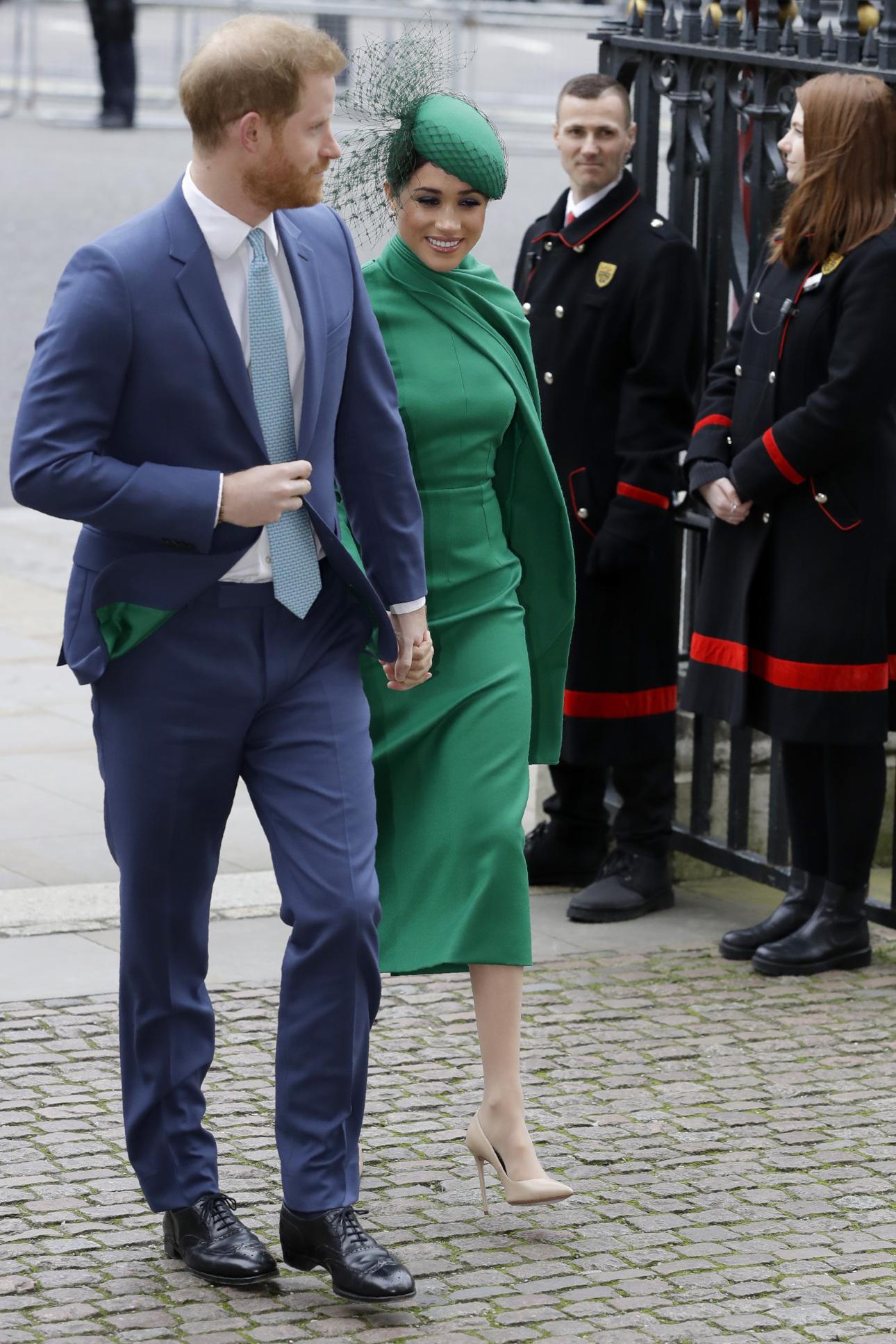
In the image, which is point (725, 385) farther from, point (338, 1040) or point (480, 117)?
point (338, 1040)

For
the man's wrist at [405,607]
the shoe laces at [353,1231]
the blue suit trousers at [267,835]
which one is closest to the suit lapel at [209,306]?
the blue suit trousers at [267,835]

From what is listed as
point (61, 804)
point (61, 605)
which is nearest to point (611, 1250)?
point (61, 804)

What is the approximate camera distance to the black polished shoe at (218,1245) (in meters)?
3.96

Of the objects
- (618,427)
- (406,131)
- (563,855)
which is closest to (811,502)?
(618,427)

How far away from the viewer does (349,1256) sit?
153 inches

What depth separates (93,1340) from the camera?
149 inches

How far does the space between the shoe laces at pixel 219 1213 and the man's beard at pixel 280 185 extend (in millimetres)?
1601

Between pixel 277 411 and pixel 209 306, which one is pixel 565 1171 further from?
pixel 209 306

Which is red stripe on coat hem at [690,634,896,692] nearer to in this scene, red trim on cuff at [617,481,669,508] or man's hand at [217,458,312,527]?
red trim on cuff at [617,481,669,508]

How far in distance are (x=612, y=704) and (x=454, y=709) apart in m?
1.90

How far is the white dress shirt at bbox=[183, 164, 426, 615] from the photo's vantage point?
149 inches

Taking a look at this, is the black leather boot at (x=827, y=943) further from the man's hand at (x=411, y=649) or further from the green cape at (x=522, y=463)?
the man's hand at (x=411, y=649)

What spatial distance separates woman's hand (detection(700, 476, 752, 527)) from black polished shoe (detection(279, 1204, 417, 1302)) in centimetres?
238

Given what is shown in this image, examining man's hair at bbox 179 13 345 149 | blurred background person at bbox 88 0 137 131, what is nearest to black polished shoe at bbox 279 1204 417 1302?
man's hair at bbox 179 13 345 149
